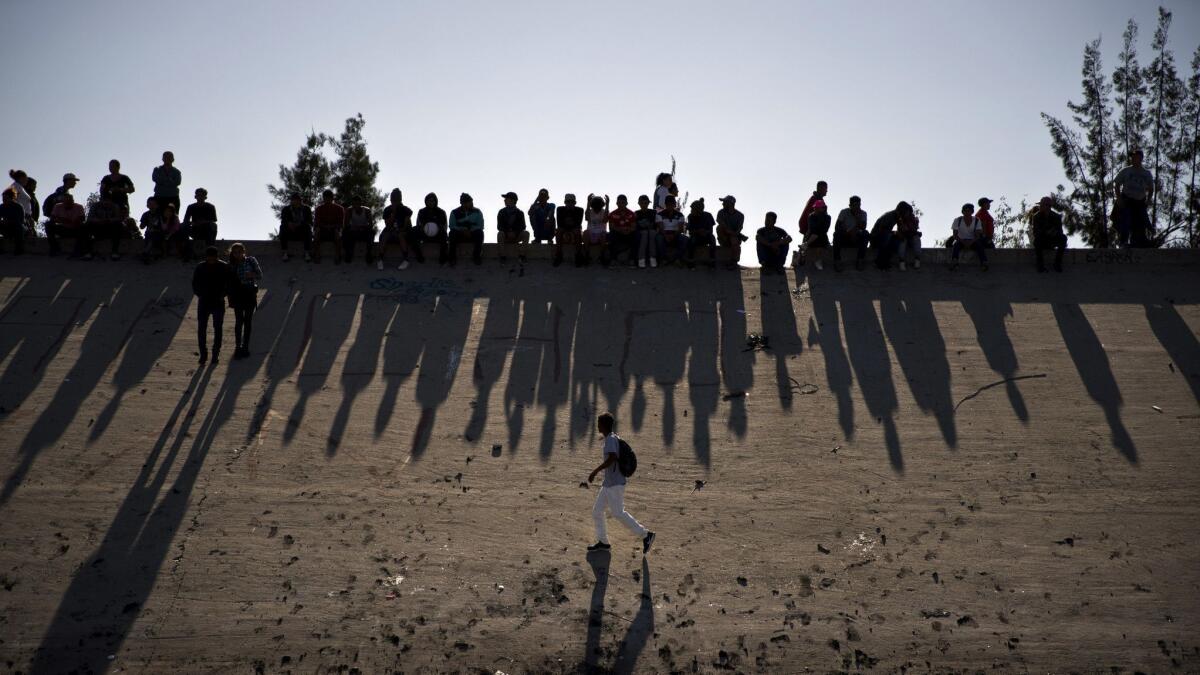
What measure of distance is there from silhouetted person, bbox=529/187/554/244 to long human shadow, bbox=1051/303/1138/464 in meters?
8.11

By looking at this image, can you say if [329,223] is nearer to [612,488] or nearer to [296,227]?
[296,227]

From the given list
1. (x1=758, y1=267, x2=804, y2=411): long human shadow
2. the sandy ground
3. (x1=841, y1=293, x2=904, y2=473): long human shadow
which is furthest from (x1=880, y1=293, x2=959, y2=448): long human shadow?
(x1=758, y1=267, x2=804, y2=411): long human shadow

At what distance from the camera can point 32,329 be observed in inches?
646

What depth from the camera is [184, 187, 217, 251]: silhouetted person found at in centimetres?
1895

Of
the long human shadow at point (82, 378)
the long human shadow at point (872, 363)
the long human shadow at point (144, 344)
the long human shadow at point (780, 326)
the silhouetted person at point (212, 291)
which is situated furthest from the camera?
the long human shadow at point (780, 326)

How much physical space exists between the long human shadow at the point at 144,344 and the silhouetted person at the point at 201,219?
1.47m

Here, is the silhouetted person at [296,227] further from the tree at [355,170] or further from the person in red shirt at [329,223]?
the tree at [355,170]

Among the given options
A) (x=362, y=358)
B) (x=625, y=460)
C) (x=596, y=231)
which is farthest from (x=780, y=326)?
(x=625, y=460)

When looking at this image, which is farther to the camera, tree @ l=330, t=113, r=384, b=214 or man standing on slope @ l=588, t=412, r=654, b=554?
tree @ l=330, t=113, r=384, b=214

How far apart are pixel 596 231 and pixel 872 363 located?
555cm

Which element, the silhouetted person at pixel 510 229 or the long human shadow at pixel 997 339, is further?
the silhouetted person at pixel 510 229

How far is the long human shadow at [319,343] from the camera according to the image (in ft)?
47.7

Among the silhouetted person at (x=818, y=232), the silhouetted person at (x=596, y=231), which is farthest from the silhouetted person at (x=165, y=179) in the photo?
the silhouetted person at (x=818, y=232)

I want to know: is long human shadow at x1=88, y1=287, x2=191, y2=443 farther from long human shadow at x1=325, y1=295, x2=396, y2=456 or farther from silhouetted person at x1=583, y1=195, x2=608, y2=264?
silhouetted person at x1=583, y1=195, x2=608, y2=264
